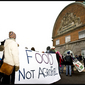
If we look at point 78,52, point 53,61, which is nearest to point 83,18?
point 78,52

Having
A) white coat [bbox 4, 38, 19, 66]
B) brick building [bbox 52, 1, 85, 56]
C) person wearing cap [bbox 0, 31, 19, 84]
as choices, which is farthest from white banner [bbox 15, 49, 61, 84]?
brick building [bbox 52, 1, 85, 56]

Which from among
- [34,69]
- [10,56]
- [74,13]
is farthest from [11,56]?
[74,13]

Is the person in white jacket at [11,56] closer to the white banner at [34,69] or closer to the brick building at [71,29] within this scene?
the white banner at [34,69]

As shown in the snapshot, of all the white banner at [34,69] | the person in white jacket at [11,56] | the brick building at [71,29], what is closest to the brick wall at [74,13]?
the brick building at [71,29]

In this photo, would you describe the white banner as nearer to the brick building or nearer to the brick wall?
the brick building

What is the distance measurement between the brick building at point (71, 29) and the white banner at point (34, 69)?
1237cm

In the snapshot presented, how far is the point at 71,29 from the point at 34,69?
16155mm

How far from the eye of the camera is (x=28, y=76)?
10.0 ft

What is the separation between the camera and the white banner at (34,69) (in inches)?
117

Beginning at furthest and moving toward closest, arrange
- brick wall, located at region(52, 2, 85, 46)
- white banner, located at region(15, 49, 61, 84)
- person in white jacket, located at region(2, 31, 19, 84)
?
1. brick wall, located at region(52, 2, 85, 46)
2. white banner, located at region(15, 49, 61, 84)
3. person in white jacket, located at region(2, 31, 19, 84)

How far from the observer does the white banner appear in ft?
9.75

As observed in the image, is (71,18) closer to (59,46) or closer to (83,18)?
(83,18)

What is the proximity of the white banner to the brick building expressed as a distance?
40.6ft

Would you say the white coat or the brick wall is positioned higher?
the brick wall
